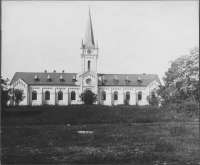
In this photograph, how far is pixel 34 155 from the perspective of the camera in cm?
716

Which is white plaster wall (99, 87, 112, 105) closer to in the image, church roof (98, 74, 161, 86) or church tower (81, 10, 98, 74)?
church roof (98, 74, 161, 86)

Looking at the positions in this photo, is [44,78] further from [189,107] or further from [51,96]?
[189,107]

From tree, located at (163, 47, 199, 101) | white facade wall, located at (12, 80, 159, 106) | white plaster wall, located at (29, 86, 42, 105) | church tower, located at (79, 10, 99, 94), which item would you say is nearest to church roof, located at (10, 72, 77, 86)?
white facade wall, located at (12, 80, 159, 106)

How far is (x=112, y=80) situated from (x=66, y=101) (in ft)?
43.5

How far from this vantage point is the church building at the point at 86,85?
5269 cm

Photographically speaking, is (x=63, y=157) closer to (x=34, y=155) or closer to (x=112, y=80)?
(x=34, y=155)

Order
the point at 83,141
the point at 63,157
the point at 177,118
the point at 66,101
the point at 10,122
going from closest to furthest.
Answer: the point at 63,157
the point at 83,141
the point at 10,122
the point at 177,118
the point at 66,101

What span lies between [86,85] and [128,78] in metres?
11.7

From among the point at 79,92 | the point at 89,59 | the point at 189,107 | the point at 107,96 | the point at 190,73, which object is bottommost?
the point at 189,107

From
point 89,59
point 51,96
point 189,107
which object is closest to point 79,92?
point 51,96

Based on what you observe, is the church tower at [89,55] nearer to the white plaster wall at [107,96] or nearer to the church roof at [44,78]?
the church roof at [44,78]

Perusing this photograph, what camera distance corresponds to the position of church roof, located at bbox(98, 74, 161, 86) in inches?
2175

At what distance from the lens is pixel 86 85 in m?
53.1

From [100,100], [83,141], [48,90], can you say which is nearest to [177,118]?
[83,141]
